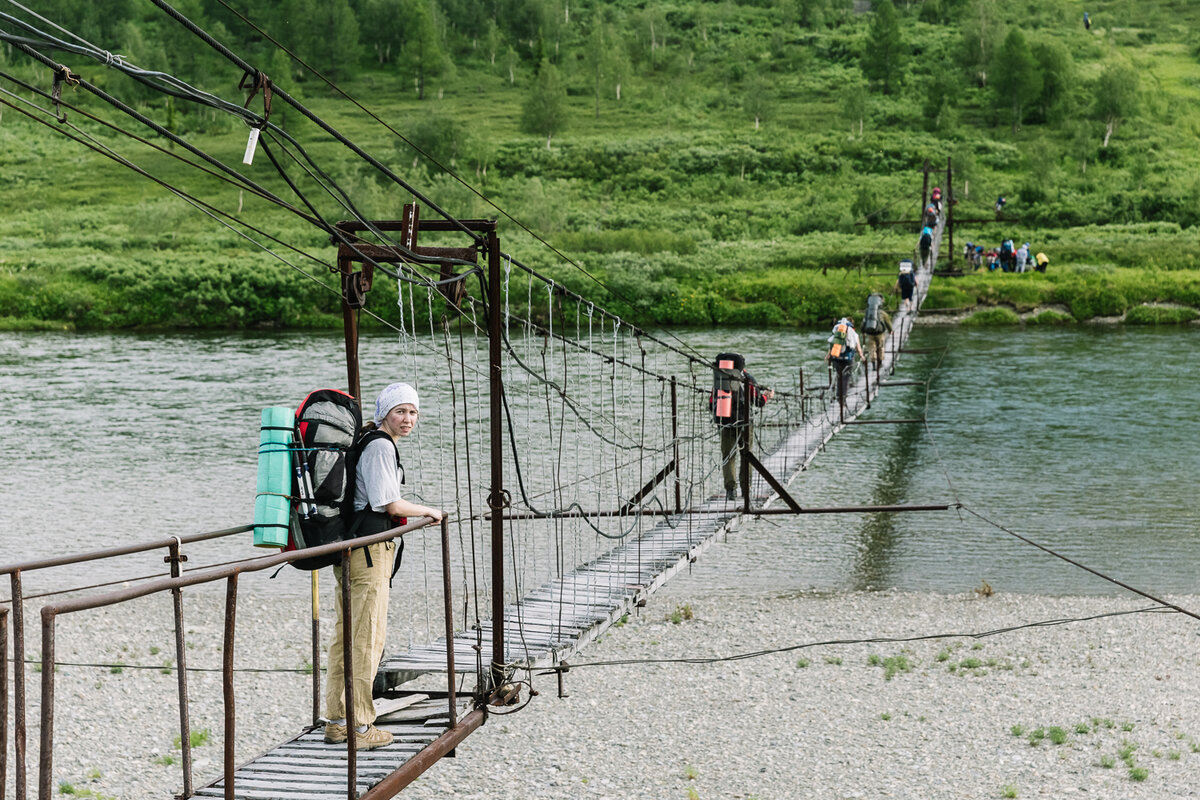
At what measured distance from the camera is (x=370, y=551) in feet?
16.0

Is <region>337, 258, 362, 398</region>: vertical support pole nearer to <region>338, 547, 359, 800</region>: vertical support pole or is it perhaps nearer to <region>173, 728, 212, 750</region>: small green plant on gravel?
<region>338, 547, 359, 800</region>: vertical support pole

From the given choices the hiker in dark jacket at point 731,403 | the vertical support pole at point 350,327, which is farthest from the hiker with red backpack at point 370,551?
the hiker in dark jacket at point 731,403

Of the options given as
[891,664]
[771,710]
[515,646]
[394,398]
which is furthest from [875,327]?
[394,398]

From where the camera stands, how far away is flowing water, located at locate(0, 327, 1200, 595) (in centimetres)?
1541

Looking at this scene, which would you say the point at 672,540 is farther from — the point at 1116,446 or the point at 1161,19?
the point at 1161,19

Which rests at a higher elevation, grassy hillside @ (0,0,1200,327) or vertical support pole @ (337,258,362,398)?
grassy hillside @ (0,0,1200,327)

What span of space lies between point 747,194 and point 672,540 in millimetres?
64582

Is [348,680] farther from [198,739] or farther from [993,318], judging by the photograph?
[993,318]

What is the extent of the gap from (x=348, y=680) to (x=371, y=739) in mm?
604

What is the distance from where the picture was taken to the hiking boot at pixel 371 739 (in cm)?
506

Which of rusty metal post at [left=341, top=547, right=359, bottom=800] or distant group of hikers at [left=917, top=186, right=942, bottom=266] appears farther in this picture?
distant group of hikers at [left=917, top=186, right=942, bottom=266]

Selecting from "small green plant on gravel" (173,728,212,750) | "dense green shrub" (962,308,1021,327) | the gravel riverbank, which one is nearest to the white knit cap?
the gravel riverbank

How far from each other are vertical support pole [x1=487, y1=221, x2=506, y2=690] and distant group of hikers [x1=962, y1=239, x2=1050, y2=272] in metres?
45.5

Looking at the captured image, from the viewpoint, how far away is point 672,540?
10164mm
